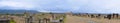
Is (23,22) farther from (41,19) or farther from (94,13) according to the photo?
(94,13)

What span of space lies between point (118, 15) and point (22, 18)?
1244 cm

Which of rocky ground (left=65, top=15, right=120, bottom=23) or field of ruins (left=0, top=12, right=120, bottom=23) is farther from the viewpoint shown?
field of ruins (left=0, top=12, right=120, bottom=23)

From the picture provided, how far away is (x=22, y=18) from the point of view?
33.1 meters

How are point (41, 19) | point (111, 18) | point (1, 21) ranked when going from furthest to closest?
point (41, 19)
point (1, 21)
point (111, 18)

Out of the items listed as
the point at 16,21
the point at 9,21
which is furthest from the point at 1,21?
the point at 16,21

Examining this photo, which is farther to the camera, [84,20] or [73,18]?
[73,18]

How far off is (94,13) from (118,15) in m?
4.24

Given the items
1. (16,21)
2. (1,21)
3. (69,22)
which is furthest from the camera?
(16,21)

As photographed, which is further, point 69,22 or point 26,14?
point 26,14

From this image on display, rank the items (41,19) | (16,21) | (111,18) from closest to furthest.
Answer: (111,18) → (41,19) → (16,21)

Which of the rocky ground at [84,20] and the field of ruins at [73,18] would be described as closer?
the rocky ground at [84,20]

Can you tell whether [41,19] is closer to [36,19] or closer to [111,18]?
[36,19]

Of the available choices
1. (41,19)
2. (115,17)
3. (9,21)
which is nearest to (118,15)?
(115,17)

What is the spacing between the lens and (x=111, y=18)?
22641 millimetres
